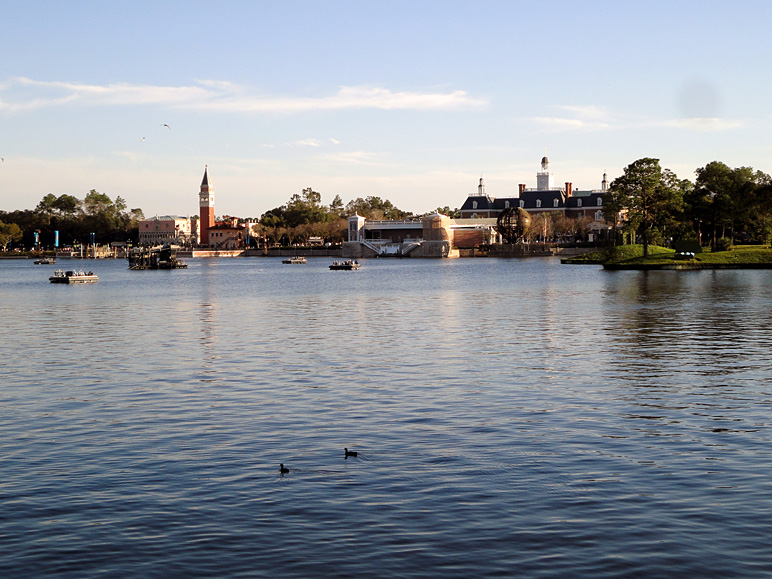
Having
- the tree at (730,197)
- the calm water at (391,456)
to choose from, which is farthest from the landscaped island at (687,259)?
the calm water at (391,456)

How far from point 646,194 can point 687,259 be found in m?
11.7

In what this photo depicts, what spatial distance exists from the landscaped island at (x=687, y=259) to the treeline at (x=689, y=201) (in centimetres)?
207

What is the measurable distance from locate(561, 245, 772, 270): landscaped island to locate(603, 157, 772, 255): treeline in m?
2.07

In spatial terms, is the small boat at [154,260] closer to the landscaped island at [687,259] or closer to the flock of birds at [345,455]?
the landscaped island at [687,259]

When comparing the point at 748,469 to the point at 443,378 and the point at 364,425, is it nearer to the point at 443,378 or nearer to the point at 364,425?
the point at 364,425

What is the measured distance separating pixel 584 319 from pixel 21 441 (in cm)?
3850

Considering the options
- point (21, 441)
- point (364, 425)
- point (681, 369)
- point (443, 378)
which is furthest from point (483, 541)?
point (681, 369)

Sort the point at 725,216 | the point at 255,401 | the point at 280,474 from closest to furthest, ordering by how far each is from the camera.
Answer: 1. the point at 280,474
2. the point at 255,401
3. the point at 725,216

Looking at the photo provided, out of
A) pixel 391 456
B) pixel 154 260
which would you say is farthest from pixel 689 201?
pixel 391 456

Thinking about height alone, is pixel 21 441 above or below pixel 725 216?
below

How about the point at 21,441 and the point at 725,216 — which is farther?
the point at 725,216

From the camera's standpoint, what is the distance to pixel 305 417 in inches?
953

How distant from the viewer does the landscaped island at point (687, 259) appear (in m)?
120

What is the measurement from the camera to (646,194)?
116938 mm
